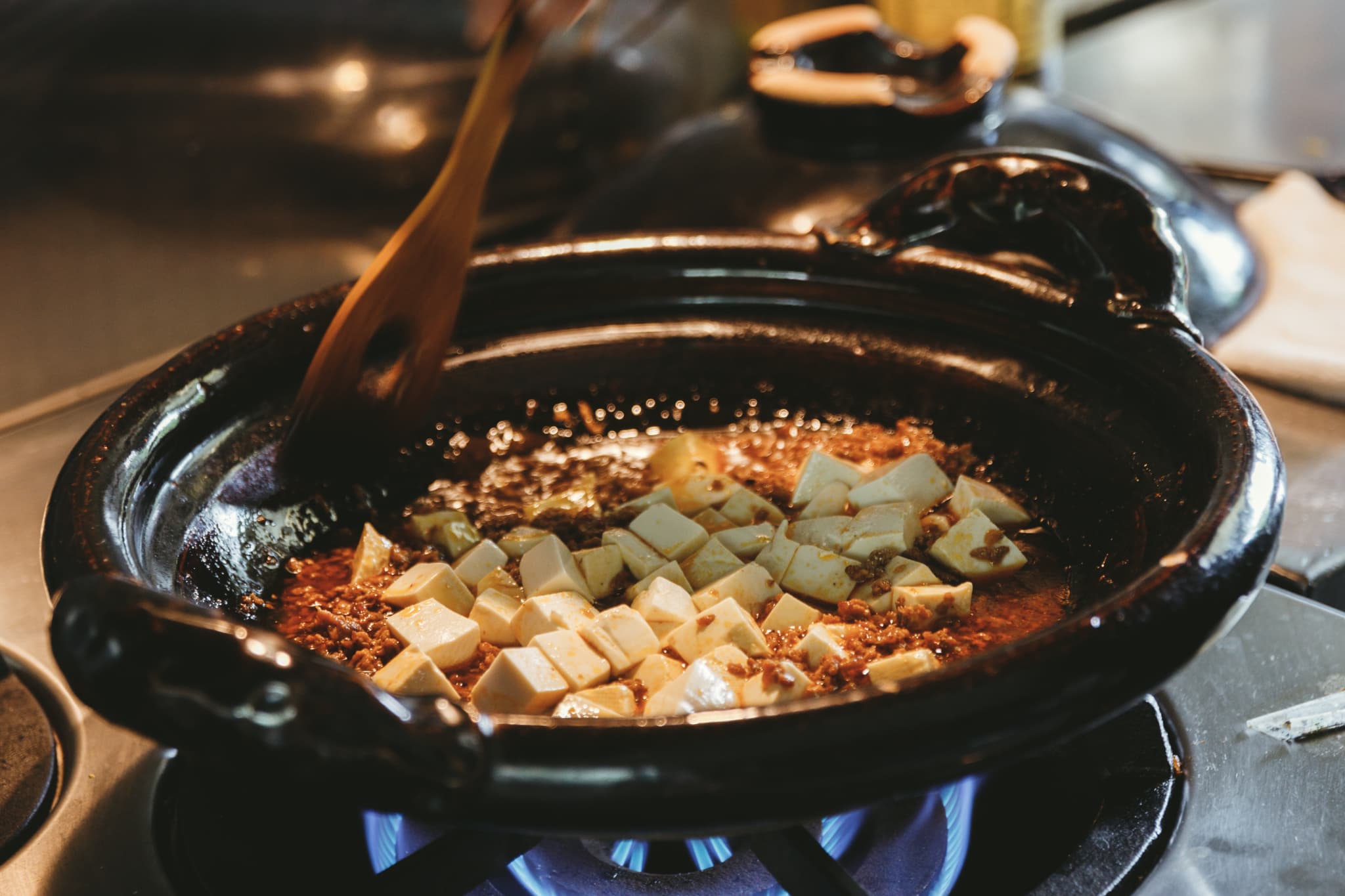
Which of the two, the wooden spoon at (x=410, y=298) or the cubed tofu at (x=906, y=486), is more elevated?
the wooden spoon at (x=410, y=298)

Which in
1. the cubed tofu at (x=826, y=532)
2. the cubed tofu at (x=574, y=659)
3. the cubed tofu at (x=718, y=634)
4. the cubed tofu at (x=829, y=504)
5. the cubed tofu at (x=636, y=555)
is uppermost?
the cubed tofu at (x=574, y=659)

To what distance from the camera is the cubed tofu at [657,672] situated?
0.74 m

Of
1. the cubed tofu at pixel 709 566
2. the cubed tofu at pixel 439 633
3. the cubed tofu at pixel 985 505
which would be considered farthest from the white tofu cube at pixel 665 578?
the cubed tofu at pixel 985 505

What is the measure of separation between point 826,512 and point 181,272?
1067mm

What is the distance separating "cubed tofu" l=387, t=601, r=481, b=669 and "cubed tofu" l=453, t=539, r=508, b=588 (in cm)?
7

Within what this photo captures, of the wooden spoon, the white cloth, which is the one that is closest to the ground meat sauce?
the wooden spoon

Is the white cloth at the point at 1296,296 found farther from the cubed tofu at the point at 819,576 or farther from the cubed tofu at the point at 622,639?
the cubed tofu at the point at 622,639

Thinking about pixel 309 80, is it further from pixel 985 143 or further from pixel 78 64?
pixel 985 143

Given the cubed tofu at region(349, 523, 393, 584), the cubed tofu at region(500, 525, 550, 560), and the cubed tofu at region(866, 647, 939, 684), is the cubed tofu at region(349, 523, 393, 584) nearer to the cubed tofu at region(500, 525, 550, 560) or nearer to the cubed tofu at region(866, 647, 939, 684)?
the cubed tofu at region(500, 525, 550, 560)

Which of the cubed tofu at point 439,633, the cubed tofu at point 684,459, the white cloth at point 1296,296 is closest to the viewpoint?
the cubed tofu at point 439,633

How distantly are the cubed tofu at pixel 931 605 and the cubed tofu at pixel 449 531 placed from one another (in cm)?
35

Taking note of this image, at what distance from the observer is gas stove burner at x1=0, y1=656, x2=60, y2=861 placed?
31.4 inches

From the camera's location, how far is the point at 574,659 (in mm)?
742

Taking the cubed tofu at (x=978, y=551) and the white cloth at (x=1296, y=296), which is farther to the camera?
the white cloth at (x=1296, y=296)
